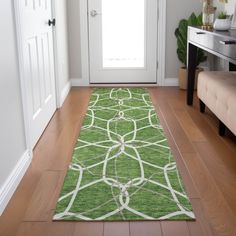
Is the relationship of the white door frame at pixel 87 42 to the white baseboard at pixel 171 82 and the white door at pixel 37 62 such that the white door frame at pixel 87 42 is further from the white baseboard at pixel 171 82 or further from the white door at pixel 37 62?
the white door at pixel 37 62

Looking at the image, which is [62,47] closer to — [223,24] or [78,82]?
[78,82]

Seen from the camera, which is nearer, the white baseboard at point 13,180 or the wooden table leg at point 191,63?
the white baseboard at point 13,180

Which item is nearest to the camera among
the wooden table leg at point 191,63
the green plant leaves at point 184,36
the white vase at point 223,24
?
the white vase at point 223,24

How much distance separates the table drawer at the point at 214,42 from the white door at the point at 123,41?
1066 millimetres

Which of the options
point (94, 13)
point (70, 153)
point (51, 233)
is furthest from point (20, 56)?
point (94, 13)

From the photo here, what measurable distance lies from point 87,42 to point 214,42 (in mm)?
2173

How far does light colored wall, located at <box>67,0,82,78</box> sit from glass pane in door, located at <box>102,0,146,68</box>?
32 cm

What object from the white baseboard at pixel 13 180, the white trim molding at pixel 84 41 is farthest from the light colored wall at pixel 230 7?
the white baseboard at pixel 13 180

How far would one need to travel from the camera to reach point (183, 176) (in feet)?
7.25

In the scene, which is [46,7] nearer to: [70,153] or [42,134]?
[42,134]

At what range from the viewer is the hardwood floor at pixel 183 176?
66.4 inches

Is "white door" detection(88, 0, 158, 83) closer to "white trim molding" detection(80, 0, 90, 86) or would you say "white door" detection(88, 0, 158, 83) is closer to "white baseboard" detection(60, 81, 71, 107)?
"white trim molding" detection(80, 0, 90, 86)

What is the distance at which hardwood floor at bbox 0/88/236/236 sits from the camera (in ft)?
5.53

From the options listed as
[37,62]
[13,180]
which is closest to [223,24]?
[37,62]
